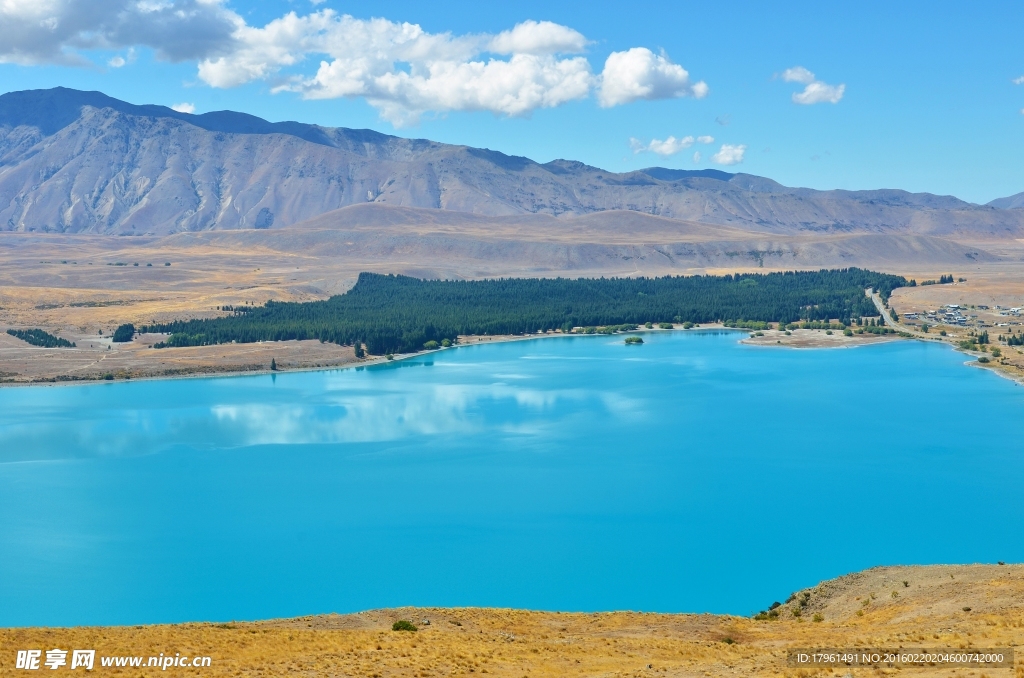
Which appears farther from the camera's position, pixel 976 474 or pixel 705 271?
pixel 705 271

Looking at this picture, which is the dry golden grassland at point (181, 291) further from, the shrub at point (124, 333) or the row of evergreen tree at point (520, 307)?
the row of evergreen tree at point (520, 307)

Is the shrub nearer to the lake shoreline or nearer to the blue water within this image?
the lake shoreline

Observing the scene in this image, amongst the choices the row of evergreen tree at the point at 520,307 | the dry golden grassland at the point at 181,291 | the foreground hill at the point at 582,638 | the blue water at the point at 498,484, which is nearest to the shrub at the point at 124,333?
the dry golden grassland at the point at 181,291

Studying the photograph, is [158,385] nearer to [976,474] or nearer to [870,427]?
[870,427]

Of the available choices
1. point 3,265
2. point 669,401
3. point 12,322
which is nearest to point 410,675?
point 669,401

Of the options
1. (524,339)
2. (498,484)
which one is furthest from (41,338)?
(498,484)
